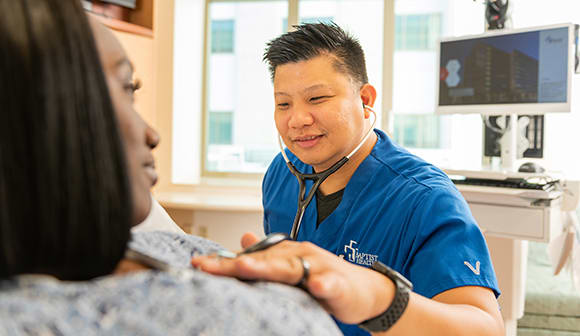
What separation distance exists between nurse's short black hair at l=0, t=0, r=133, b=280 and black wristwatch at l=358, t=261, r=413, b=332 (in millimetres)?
Answer: 329

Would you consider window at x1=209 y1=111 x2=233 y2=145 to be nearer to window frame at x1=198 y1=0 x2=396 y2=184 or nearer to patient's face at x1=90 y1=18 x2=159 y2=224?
window frame at x1=198 y1=0 x2=396 y2=184

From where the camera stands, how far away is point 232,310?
0.36 meters

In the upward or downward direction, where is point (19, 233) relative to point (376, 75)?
downward

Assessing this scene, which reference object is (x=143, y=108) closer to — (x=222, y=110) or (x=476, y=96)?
(x=222, y=110)

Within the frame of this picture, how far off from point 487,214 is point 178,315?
176cm

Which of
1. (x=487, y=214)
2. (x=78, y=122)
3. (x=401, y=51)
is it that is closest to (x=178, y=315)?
(x=78, y=122)

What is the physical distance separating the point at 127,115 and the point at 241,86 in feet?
9.22

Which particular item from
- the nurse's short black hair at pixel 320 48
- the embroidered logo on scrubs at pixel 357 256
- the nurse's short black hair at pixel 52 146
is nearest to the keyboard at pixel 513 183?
the nurse's short black hair at pixel 320 48

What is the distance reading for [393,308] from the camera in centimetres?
56

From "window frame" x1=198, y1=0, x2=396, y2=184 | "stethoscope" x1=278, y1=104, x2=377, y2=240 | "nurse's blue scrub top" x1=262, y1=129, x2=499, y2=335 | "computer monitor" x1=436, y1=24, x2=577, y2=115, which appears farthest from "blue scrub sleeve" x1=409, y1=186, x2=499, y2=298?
"window frame" x1=198, y1=0, x2=396, y2=184

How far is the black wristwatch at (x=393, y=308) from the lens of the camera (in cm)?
56

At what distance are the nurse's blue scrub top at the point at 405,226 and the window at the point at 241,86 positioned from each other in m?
2.01

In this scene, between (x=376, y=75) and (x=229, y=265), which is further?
(x=376, y=75)

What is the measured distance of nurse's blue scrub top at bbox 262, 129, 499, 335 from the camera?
823 mm
